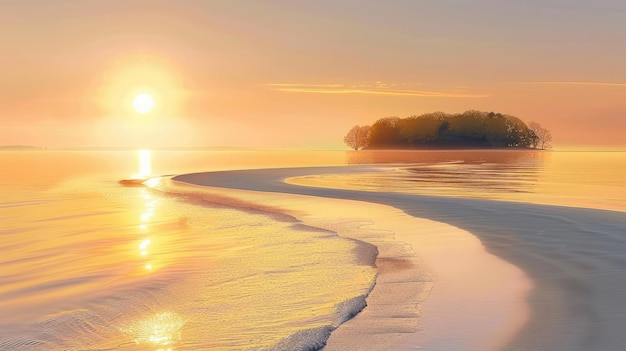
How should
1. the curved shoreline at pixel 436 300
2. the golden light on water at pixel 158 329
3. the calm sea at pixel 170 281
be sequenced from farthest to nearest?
1. the calm sea at pixel 170 281
2. the golden light on water at pixel 158 329
3. the curved shoreline at pixel 436 300

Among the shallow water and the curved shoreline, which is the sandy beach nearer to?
the curved shoreline

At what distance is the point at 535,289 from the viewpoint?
1078 cm

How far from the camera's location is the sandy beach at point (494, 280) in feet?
26.8

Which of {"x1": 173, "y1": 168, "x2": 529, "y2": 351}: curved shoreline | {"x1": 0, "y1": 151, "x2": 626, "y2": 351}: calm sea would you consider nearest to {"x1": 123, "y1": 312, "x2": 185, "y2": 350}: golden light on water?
{"x1": 0, "y1": 151, "x2": 626, "y2": 351}: calm sea

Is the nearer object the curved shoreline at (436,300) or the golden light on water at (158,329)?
the curved shoreline at (436,300)

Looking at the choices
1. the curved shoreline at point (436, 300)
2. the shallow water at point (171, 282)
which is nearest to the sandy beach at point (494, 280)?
the curved shoreline at point (436, 300)

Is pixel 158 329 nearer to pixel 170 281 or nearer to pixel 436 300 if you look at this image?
pixel 170 281

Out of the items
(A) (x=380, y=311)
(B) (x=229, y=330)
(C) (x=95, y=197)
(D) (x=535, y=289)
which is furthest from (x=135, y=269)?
(C) (x=95, y=197)

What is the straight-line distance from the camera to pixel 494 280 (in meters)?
11.7

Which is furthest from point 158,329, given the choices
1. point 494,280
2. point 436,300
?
point 494,280

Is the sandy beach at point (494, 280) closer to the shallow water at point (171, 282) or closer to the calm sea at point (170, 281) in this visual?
the shallow water at point (171, 282)

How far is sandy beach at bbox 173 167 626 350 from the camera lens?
8.17m

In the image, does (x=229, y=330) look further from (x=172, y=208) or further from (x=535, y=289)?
(x=172, y=208)

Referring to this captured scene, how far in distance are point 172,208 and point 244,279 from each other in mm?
15816
